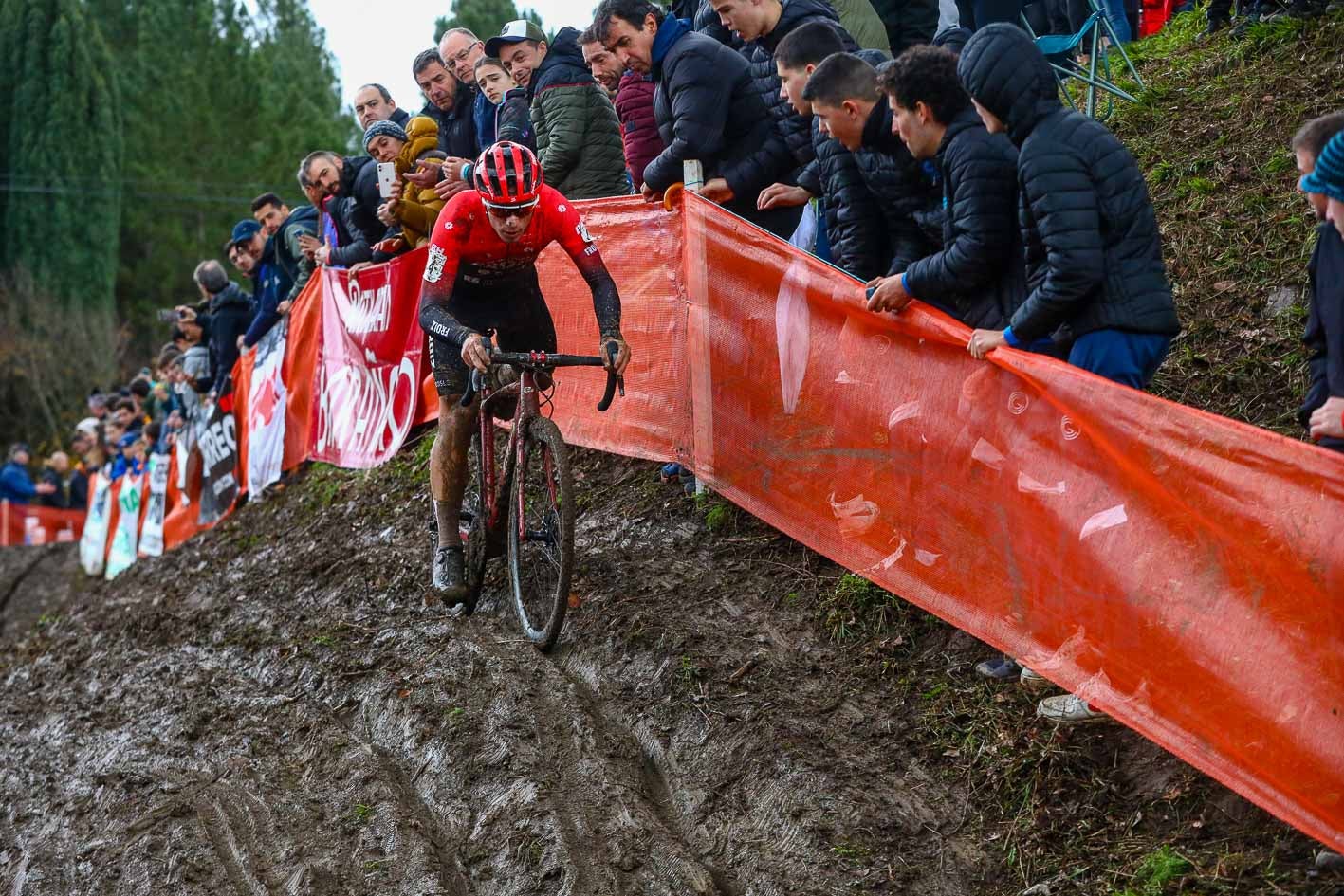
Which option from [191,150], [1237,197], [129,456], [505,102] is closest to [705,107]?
[505,102]

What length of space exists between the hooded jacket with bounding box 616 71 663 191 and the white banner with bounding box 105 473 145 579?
11133mm

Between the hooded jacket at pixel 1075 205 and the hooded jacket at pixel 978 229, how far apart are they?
0.30m

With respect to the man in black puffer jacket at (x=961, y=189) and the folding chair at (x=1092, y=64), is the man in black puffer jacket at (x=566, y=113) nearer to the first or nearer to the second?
the folding chair at (x=1092, y=64)

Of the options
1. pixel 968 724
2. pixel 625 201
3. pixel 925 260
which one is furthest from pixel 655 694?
pixel 625 201

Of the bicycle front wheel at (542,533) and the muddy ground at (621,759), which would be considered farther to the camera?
the bicycle front wheel at (542,533)

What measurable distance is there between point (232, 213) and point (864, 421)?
4622 cm

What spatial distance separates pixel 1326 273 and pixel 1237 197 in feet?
13.4

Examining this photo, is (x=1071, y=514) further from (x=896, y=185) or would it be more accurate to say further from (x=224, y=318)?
(x=224, y=318)

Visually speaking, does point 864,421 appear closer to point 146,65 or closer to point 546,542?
point 546,542

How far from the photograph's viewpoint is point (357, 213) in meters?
11.1

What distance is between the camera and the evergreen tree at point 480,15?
33978mm

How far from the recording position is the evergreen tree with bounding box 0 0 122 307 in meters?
42.7

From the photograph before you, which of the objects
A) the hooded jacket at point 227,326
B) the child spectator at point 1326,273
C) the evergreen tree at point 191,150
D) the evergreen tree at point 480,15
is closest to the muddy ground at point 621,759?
the child spectator at point 1326,273

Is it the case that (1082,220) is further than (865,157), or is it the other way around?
(865,157)
